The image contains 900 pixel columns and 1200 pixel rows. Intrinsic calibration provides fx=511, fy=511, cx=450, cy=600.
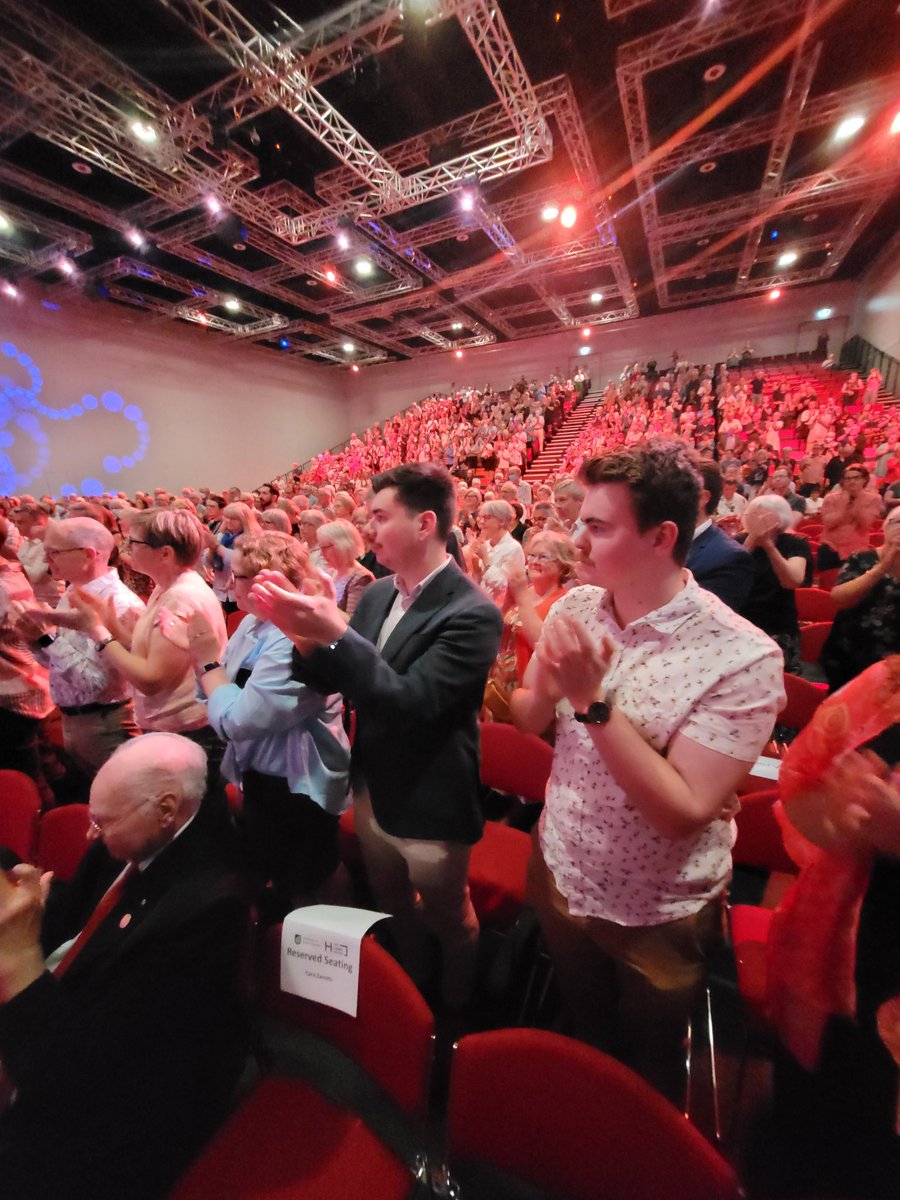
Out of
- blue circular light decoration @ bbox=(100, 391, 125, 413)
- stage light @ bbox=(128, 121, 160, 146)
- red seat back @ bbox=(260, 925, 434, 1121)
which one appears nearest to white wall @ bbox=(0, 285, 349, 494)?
blue circular light decoration @ bbox=(100, 391, 125, 413)

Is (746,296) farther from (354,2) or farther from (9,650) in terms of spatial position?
(9,650)

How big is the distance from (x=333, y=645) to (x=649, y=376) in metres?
16.8

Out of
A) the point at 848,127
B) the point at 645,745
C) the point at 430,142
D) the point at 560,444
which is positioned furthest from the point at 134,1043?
the point at 560,444

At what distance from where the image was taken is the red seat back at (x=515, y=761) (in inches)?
77.2

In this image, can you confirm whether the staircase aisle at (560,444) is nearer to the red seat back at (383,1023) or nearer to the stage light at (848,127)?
the stage light at (848,127)

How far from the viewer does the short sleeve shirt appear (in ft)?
3.10

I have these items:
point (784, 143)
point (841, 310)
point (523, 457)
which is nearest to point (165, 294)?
point (523, 457)

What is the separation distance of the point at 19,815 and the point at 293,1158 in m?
1.45

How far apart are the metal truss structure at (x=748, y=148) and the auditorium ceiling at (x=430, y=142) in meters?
0.04

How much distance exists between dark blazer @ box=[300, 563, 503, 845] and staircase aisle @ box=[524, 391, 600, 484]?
11716 mm

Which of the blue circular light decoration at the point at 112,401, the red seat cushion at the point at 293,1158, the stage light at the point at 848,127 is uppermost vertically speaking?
the stage light at the point at 848,127

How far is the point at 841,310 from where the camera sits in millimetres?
14320

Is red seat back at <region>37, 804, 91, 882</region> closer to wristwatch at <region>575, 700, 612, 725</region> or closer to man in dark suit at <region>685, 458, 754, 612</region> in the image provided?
wristwatch at <region>575, 700, 612, 725</region>

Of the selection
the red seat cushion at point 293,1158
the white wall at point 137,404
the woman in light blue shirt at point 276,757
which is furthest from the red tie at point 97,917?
the white wall at point 137,404
